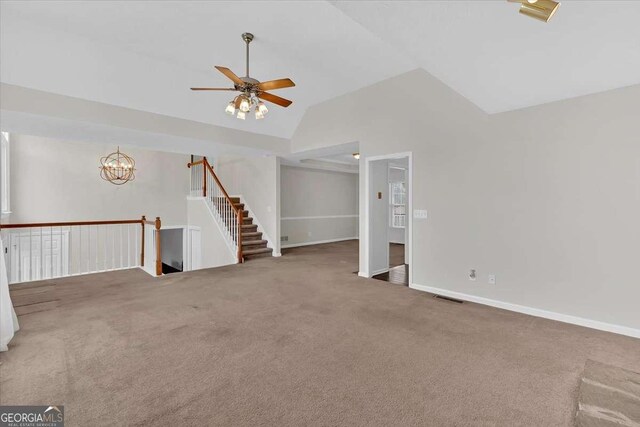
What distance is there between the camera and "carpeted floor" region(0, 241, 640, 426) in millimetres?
1905

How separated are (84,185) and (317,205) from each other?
21.3 ft

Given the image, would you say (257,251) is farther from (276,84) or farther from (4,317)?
(4,317)

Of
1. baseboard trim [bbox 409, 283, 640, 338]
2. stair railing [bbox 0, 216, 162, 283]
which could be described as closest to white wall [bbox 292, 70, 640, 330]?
baseboard trim [bbox 409, 283, 640, 338]

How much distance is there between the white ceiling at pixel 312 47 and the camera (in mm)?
2285

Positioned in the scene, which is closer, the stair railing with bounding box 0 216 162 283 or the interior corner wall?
the stair railing with bounding box 0 216 162 283

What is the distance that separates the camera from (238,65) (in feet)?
15.1

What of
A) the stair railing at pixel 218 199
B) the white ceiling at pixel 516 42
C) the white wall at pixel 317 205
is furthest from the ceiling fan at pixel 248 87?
the white wall at pixel 317 205

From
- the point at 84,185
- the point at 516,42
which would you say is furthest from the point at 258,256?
the point at 516,42

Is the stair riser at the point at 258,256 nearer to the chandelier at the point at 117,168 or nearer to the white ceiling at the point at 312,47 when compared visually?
the white ceiling at the point at 312,47

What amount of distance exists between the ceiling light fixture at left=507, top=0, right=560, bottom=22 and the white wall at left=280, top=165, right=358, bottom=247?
23.4 ft

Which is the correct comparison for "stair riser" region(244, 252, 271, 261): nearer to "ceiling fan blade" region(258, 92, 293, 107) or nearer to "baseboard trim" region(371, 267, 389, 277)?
"baseboard trim" region(371, 267, 389, 277)

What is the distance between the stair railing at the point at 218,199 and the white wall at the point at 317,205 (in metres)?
1.52

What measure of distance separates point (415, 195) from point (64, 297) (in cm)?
532

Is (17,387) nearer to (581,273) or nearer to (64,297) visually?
(64,297)
